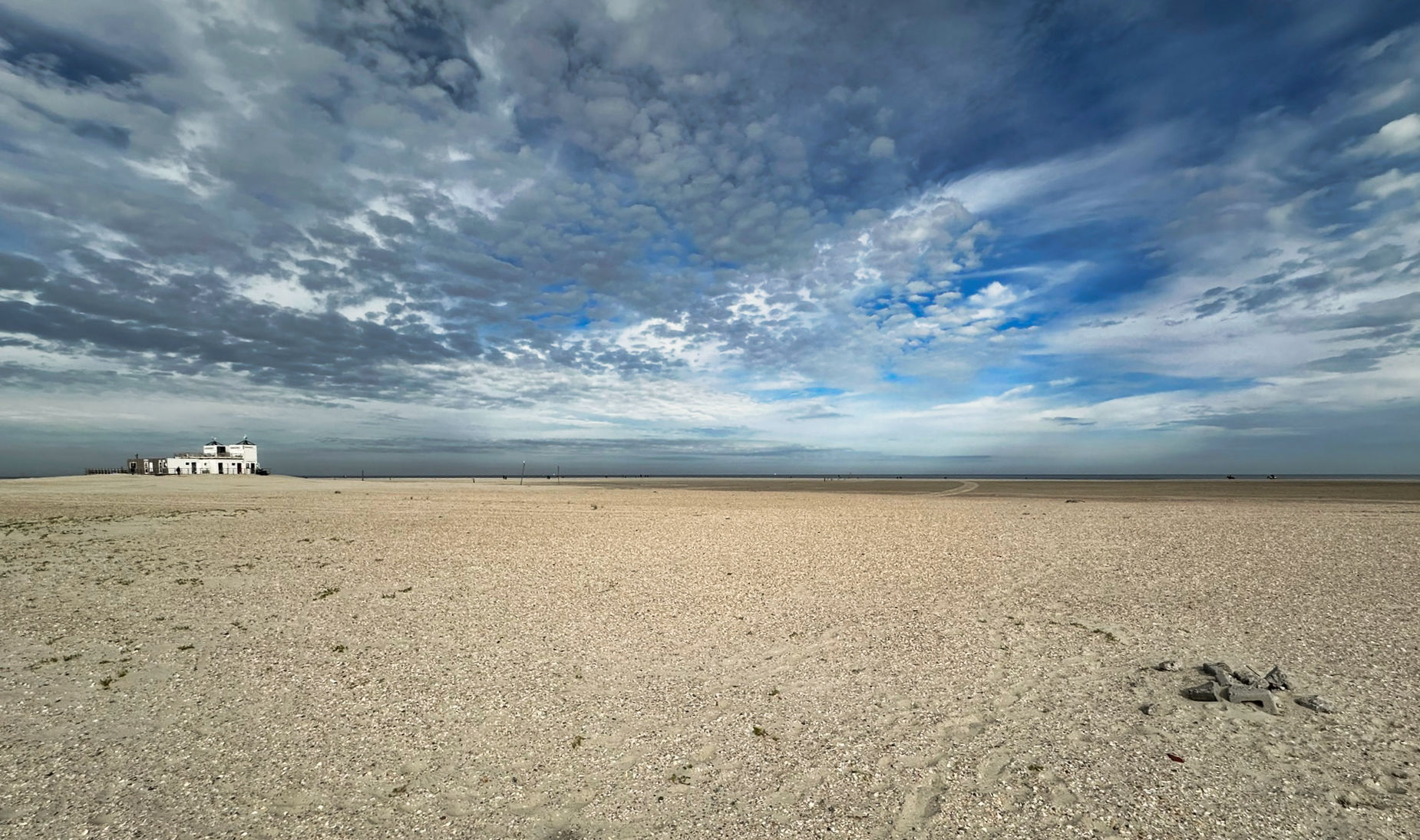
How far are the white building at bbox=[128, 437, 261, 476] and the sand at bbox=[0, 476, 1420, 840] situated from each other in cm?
8504

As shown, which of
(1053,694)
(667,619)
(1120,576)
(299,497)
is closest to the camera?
(1053,694)

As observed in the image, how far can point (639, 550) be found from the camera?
17.2 meters

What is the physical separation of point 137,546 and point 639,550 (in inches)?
514

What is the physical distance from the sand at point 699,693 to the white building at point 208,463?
85.0 metres

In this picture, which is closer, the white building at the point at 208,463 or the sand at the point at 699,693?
the sand at the point at 699,693

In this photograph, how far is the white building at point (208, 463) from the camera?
3248 inches

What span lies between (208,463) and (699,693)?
10346 cm

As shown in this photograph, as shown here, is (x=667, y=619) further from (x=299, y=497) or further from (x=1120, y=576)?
(x=299, y=497)

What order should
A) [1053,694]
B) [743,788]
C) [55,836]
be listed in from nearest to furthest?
[55,836], [743,788], [1053,694]

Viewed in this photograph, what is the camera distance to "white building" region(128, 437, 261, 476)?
271 feet

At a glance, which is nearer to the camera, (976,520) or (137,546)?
(137,546)

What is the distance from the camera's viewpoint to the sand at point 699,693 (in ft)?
15.7

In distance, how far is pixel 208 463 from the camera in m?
85.6

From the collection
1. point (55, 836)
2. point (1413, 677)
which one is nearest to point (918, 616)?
point (1413, 677)
